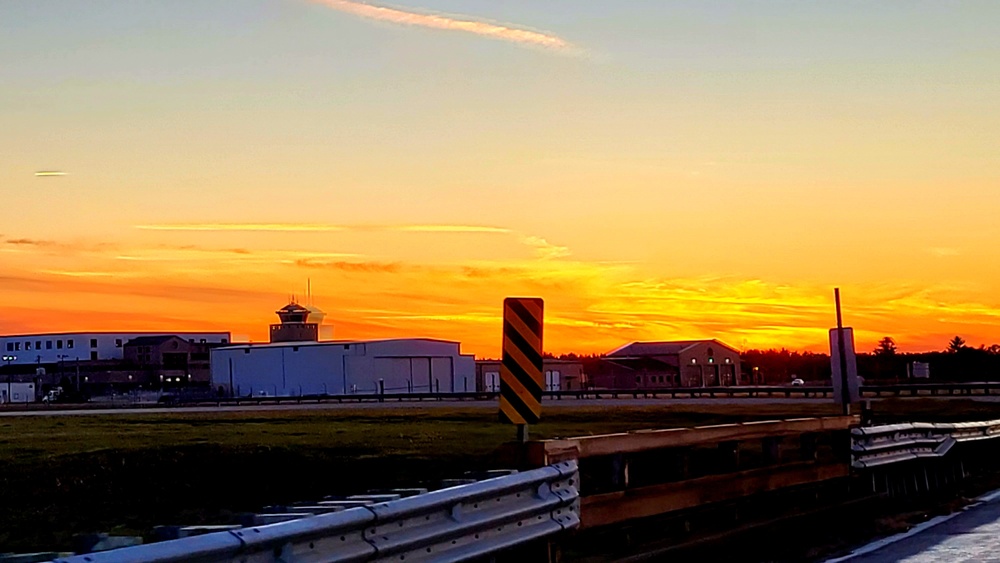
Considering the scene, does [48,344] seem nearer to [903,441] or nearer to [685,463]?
[903,441]

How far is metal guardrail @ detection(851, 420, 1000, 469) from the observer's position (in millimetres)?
15773

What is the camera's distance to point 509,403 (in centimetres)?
1090

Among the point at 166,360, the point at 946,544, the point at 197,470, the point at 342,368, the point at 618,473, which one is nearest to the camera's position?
the point at 618,473

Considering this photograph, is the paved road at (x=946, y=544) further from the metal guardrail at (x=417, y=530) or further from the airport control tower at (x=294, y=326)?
the airport control tower at (x=294, y=326)

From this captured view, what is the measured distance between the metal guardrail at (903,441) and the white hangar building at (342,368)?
93.2 m

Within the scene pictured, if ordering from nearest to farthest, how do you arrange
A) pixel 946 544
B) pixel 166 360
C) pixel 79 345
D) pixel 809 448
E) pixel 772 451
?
1. pixel 946 544
2. pixel 772 451
3. pixel 809 448
4. pixel 166 360
5. pixel 79 345

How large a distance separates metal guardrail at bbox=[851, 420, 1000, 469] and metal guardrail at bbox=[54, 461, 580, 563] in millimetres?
6827

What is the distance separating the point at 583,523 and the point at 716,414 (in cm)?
4293

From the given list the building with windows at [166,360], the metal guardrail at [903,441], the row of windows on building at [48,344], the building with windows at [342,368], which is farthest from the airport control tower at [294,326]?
the metal guardrail at [903,441]

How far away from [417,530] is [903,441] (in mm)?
11116

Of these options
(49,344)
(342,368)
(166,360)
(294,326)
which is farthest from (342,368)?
(49,344)

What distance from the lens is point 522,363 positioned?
35.7ft

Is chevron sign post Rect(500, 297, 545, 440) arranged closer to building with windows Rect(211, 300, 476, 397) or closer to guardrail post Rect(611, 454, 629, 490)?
guardrail post Rect(611, 454, 629, 490)

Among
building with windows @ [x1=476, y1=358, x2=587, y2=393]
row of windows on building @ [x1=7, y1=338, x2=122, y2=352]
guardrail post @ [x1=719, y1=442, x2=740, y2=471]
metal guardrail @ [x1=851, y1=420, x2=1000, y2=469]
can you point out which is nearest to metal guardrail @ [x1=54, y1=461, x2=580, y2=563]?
guardrail post @ [x1=719, y1=442, x2=740, y2=471]
